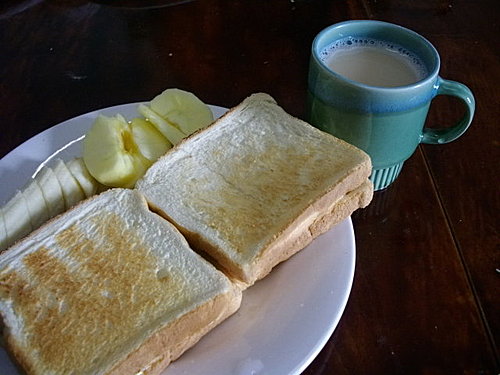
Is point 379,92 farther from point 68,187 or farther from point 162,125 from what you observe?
point 68,187

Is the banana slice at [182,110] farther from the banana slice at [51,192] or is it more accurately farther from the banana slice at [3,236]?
the banana slice at [3,236]

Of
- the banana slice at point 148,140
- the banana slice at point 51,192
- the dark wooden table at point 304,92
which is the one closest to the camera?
the dark wooden table at point 304,92

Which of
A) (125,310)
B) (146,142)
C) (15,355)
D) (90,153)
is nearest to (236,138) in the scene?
(146,142)

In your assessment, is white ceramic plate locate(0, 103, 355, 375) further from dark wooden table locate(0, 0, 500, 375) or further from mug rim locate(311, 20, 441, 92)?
mug rim locate(311, 20, 441, 92)

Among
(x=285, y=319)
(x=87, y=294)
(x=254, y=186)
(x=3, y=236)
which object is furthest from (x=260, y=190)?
(x=3, y=236)

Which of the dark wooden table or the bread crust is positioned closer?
the bread crust

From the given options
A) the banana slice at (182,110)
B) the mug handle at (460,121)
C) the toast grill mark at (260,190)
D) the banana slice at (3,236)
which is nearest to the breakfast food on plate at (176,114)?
the banana slice at (182,110)

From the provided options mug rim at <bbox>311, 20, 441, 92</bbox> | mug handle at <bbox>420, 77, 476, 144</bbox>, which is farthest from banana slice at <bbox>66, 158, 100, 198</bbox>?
mug handle at <bbox>420, 77, 476, 144</bbox>
